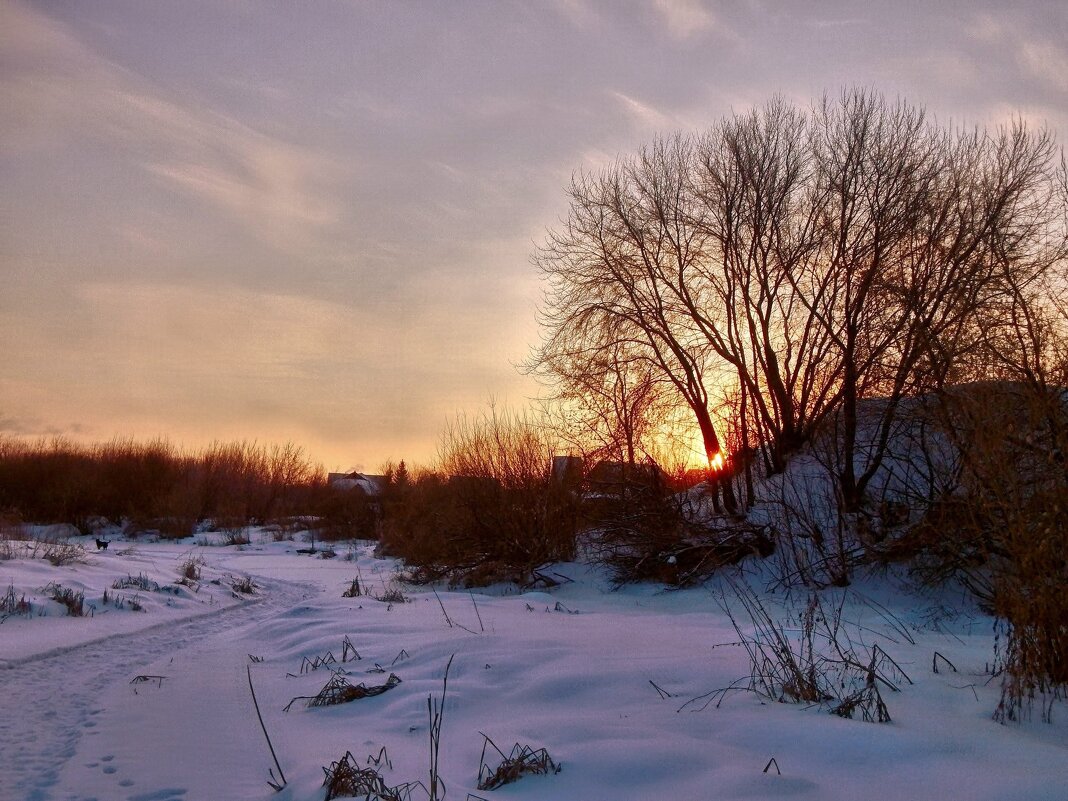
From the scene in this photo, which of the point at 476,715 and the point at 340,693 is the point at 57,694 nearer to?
the point at 340,693

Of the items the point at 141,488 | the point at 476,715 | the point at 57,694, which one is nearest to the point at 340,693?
the point at 476,715

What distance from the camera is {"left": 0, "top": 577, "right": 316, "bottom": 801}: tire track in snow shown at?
3725 millimetres

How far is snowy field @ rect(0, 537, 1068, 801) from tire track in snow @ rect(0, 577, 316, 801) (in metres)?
0.02

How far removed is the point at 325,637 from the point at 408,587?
682 cm

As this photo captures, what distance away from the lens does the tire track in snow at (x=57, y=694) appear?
3725 millimetres

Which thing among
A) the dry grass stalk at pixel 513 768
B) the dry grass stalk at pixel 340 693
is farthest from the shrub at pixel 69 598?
the dry grass stalk at pixel 513 768

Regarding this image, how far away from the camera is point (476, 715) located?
4.71m

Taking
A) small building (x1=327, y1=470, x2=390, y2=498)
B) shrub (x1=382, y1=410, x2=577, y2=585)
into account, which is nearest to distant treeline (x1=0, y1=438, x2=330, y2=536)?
small building (x1=327, y1=470, x2=390, y2=498)

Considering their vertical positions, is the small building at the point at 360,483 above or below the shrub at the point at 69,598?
above

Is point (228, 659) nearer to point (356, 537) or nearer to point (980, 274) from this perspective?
point (980, 274)

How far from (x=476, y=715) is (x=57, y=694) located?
2924 millimetres

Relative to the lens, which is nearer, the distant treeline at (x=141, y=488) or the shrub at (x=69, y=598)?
the shrub at (x=69, y=598)

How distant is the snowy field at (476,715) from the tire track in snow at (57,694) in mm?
18

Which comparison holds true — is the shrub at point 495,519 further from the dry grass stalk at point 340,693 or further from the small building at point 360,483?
the small building at point 360,483
